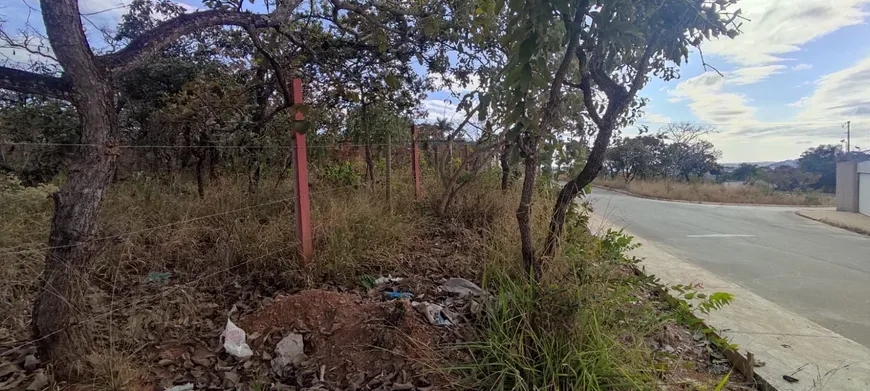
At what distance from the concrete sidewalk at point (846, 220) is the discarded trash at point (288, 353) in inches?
517

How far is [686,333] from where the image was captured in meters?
3.01

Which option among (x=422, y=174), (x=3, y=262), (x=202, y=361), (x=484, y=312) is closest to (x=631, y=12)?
(x=484, y=312)

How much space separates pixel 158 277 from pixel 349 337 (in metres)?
1.74

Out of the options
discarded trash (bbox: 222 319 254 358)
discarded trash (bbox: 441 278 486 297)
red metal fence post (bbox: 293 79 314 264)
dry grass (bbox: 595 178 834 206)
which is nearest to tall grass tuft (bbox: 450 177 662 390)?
discarded trash (bbox: 441 278 486 297)

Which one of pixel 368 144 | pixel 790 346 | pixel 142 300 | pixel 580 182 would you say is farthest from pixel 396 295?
pixel 368 144

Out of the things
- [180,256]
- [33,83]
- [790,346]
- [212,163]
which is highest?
[33,83]

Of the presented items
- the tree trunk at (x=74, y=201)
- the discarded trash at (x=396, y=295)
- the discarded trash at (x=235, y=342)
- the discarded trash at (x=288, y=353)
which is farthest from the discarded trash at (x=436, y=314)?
the tree trunk at (x=74, y=201)

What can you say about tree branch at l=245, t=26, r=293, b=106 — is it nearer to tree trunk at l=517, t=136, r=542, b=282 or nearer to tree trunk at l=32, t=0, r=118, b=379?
tree trunk at l=32, t=0, r=118, b=379

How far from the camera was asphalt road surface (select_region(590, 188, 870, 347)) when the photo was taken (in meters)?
4.11

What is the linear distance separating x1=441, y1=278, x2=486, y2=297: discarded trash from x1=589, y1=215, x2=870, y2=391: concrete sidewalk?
179 centimetres

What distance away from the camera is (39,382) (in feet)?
6.23

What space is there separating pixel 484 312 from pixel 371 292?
908mm

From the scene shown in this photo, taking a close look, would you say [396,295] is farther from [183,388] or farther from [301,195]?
[183,388]

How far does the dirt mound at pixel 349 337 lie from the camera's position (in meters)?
2.15
